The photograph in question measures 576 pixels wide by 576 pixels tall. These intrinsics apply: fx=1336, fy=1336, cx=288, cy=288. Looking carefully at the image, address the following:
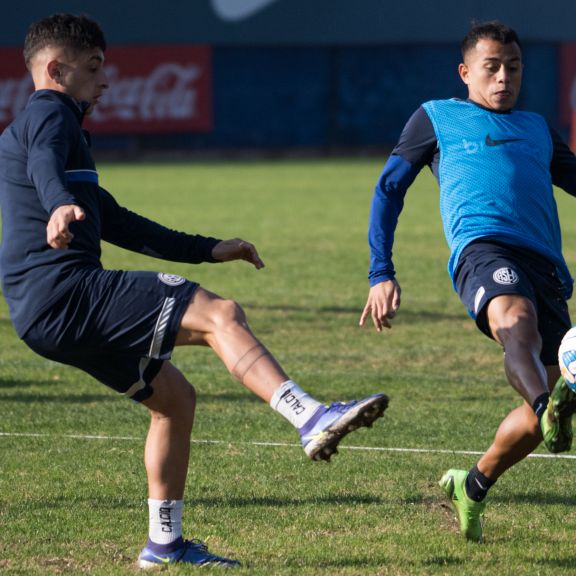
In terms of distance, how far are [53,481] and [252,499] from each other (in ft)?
3.50

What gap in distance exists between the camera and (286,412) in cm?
441

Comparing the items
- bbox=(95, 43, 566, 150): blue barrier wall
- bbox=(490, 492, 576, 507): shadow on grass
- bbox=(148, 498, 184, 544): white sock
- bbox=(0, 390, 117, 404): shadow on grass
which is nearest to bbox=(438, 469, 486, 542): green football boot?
bbox=(490, 492, 576, 507): shadow on grass

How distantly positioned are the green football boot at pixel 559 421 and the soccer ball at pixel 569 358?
7cm

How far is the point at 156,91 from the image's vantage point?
42844 millimetres

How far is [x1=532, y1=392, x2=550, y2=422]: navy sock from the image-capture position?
4809 millimetres

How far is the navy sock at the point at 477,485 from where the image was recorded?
5641mm

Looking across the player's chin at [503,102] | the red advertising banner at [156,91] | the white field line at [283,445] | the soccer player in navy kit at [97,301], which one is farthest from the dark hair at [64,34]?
the red advertising banner at [156,91]

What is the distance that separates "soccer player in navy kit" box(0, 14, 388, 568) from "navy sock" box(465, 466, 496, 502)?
1118 millimetres

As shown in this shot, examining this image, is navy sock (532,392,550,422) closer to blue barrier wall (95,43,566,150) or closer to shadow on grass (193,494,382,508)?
shadow on grass (193,494,382,508)

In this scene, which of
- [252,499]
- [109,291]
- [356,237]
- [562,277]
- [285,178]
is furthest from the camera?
[285,178]

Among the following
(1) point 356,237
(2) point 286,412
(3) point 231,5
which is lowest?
(3) point 231,5

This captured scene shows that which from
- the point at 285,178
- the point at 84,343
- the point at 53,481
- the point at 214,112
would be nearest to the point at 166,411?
the point at 84,343

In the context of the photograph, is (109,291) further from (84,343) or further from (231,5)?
(231,5)

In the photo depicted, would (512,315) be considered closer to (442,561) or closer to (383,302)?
(383,302)
